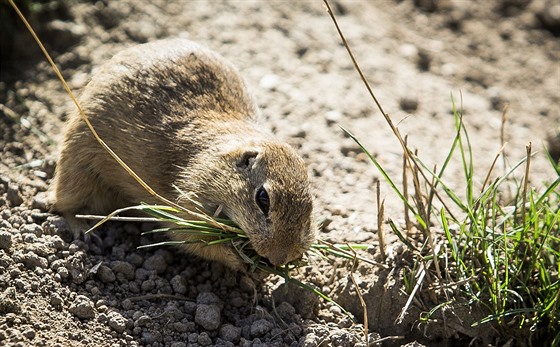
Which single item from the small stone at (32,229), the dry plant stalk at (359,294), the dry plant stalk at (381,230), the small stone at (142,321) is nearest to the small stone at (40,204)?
the small stone at (32,229)

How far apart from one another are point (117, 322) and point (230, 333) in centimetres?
69

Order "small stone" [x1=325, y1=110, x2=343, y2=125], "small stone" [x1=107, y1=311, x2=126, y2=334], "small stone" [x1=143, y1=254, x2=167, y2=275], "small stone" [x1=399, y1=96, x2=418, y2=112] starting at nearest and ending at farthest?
"small stone" [x1=107, y1=311, x2=126, y2=334], "small stone" [x1=143, y1=254, x2=167, y2=275], "small stone" [x1=325, y1=110, x2=343, y2=125], "small stone" [x1=399, y1=96, x2=418, y2=112]

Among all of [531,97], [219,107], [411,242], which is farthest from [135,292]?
[531,97]

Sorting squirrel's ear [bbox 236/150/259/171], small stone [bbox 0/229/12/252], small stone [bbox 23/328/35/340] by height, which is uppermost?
squirrel's ear [bbox 236/150/259/171]

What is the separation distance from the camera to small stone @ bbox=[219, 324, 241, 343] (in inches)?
177

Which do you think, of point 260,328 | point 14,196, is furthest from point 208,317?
point 14,196

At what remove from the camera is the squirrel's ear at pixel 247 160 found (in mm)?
4758

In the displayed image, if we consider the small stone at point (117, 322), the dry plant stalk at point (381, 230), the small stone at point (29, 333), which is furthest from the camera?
the dry plant stalk at point (381, 230)

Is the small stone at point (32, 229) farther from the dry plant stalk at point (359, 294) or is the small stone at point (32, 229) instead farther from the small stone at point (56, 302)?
the dry plant stalk at point (359, 294)

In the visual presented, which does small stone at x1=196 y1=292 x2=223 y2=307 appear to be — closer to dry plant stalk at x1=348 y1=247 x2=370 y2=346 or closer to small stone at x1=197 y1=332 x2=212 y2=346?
small stone at x1=197 y1=332 x2=212 y2=346

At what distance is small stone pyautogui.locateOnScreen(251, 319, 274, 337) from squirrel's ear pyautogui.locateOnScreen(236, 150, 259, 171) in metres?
0.98

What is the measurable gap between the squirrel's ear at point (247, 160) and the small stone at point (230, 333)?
3.33 ft

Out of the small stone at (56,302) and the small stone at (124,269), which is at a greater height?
the small stone at (56,302)

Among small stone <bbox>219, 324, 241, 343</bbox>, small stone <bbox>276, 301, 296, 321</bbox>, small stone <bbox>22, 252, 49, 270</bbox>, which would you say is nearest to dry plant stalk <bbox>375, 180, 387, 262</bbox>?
small stone <bbox>276, 301, 296, 321</bbox>
